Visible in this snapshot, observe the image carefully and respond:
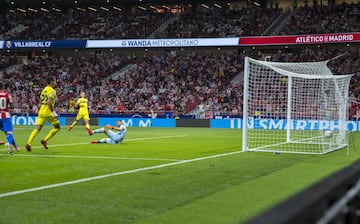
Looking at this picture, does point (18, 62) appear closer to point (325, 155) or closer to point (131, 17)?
point (131, 17)

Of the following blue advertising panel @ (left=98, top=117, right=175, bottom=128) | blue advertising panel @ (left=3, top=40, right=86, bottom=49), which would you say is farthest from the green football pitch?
blue advertising panel @ (left=3, top=40, right=86, bottom=49)

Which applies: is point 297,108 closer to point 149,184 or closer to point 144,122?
point 144,122

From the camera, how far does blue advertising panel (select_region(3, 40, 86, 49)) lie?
52281mm

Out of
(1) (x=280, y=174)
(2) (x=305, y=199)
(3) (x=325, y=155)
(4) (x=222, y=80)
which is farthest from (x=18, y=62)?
(2) (x=305, y=199)

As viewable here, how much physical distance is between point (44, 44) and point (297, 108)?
30.7m

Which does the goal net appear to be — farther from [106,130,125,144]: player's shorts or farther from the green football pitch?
[106,130,125,144]: player's shorts

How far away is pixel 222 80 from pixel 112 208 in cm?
3974

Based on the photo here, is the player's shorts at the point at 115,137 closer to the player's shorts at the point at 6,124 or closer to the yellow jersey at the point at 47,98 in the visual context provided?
the yellow jersey at the point at 47,98

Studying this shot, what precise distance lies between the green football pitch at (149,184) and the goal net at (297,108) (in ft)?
11.4

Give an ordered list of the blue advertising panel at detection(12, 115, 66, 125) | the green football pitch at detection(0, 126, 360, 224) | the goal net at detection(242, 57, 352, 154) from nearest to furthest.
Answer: the green football pitch at detection(0, 126, 360, 224) → the goal net at detection(242, 57, 352, 154) → the blue advertising panel at detection(12, 115, 66, 125)

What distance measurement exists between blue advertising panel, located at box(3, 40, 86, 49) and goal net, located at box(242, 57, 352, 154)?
76.6ft

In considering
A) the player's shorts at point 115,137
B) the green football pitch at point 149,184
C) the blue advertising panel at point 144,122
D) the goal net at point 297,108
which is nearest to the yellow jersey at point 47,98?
the green football pitch at point 149,184

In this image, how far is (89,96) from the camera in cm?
4816

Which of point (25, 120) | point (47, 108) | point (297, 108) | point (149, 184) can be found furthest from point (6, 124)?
point (25, 120)
